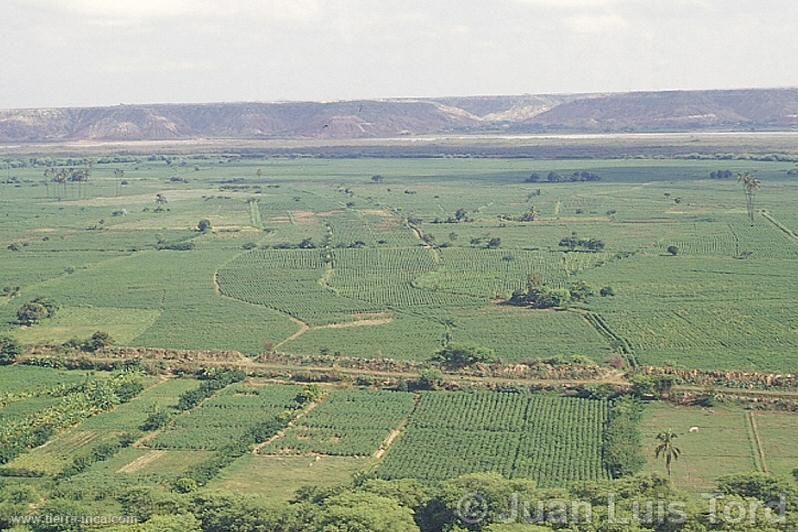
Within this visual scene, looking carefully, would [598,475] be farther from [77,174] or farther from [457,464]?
[77,174]

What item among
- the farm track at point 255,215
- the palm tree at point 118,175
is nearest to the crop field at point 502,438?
the farm track at point 255,215

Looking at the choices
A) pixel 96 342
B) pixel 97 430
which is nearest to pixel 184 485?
pixel 97 430

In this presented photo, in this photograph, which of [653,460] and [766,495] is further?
[653,460]

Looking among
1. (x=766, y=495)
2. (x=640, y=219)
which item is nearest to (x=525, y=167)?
(x=640, y=219)

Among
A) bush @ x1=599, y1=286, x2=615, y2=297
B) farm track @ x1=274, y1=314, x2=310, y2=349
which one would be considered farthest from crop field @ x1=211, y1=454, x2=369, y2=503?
bush @ x1=599, y1=286, x2=615, y2=297

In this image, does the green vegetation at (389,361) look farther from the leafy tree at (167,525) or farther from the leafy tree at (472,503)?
the leafy tree at (167,525)

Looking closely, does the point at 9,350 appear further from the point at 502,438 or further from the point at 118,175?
the point at 118,175
